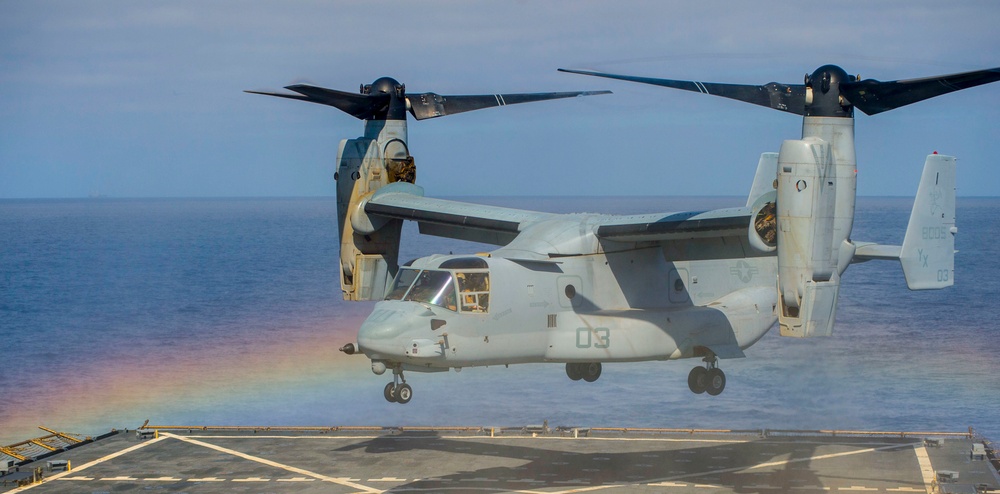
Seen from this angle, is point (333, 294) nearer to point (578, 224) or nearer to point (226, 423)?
point (226, 423)

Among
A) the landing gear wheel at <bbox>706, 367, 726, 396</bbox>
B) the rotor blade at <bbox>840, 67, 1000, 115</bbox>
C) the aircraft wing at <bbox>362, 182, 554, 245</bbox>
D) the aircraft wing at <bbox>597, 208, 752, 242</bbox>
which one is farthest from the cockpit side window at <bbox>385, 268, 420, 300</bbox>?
the rotor blade at <bbox>840, 67, 1000, 115</bbox>

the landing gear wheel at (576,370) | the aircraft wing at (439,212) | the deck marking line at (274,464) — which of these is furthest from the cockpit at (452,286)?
the deck marking line at (274,464)

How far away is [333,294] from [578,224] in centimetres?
5371

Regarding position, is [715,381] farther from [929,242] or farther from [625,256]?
[929,242]

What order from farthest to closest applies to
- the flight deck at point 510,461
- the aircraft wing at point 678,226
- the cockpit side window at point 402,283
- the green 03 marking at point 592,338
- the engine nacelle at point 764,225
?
the flight deck at point 510,461 < the green 03 marking at point 592,338 < the cockpit side window at point 402,283 < the aircraft wing at point 678,226 < the engine nacelle at point 764,225

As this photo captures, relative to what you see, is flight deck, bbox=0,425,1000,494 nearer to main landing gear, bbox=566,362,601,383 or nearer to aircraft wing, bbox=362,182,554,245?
main landing gear, bbox=566,362,601,383

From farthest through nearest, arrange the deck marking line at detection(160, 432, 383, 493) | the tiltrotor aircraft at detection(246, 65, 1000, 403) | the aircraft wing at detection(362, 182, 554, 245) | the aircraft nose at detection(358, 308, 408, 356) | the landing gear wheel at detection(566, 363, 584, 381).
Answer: the deck marking line at detection(160, 432, 383, 493) → the landing gear wheel at detection(566, 363, 584, 381) → the aircraft wing at detection(362, 182, 554, 245) → the aircraft nose at detection(358, 308, 408, 356) → the tiltrotor aircraft at detection(246, 65, 1000, 403)

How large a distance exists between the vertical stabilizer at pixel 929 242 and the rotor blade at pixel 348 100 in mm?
14275

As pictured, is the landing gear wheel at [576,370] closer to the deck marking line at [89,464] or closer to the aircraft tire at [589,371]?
the aircraft tire at [589,371]

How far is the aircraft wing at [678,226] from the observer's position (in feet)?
90.9

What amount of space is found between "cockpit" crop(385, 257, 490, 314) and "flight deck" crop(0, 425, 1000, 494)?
10694 mm

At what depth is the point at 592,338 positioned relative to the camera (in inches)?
1163

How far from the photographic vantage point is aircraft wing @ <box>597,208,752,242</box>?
27.7m

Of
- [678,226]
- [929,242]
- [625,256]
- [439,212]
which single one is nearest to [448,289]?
[625,256]
